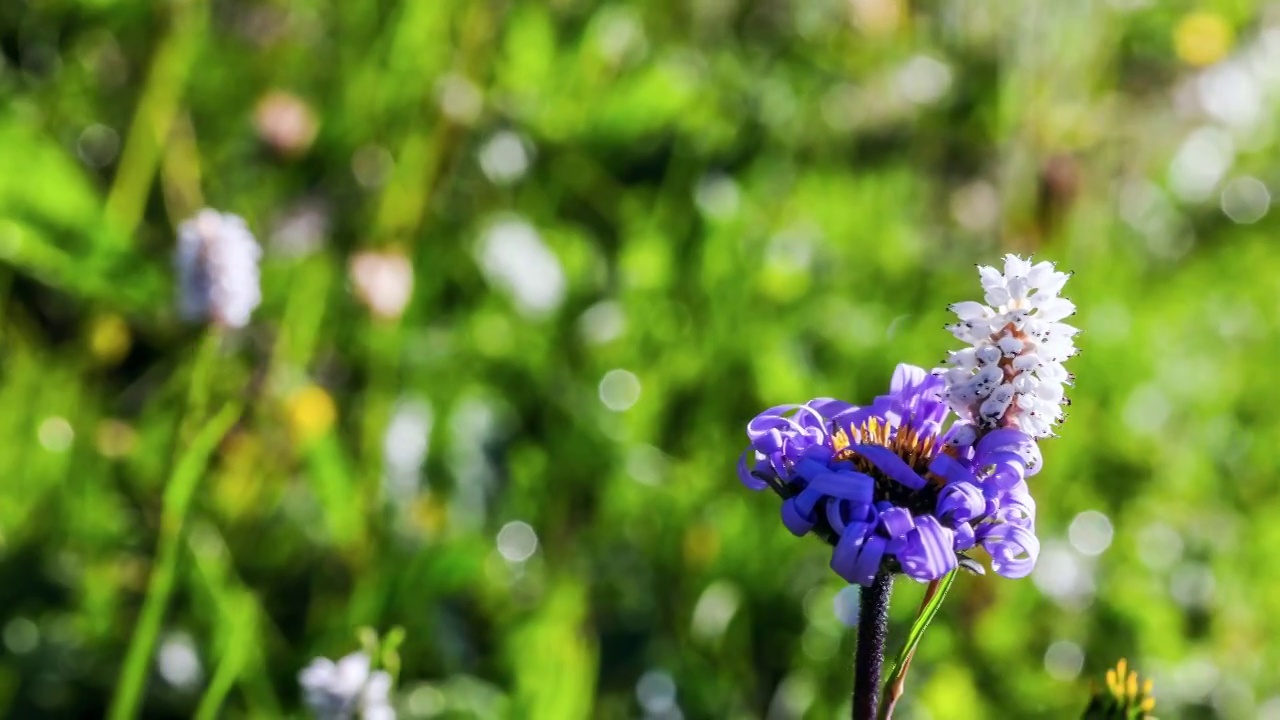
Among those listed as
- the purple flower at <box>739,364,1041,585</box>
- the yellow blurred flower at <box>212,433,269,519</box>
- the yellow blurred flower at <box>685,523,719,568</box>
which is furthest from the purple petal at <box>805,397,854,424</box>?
the yellow blurred flower at <box>212,433,269,519</box>

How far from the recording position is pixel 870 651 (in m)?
0.83

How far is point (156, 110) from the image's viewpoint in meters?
2.04

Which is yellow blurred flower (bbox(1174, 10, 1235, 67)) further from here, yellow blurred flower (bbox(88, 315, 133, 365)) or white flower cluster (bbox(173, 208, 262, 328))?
white flower cluster (bbox(173, 208, 262, 328))

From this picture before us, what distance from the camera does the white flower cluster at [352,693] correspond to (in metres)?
1.03

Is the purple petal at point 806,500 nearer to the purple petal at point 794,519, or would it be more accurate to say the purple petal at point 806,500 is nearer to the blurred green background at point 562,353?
the purple petal at point 794,519

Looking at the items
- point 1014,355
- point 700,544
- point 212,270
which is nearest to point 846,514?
point 1014,355

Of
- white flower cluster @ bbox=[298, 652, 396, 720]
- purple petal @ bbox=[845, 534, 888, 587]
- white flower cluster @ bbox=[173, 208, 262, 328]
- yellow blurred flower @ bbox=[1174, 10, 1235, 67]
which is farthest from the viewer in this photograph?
yellow blurred flower @ bbox=[1174, 10, 1235, 67]

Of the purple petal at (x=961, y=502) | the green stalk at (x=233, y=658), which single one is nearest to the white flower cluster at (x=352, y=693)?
the green stalk at (x=233, y=658)

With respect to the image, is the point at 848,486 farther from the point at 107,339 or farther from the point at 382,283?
the point at 107,339

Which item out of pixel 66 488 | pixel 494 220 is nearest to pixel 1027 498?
pixel 66 488

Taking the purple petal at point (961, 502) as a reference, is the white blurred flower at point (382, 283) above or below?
above

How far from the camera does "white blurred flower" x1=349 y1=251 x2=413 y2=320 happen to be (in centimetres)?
188

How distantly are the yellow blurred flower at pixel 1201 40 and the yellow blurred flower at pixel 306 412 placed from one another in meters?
2.45

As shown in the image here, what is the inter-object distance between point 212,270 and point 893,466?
0.76m
